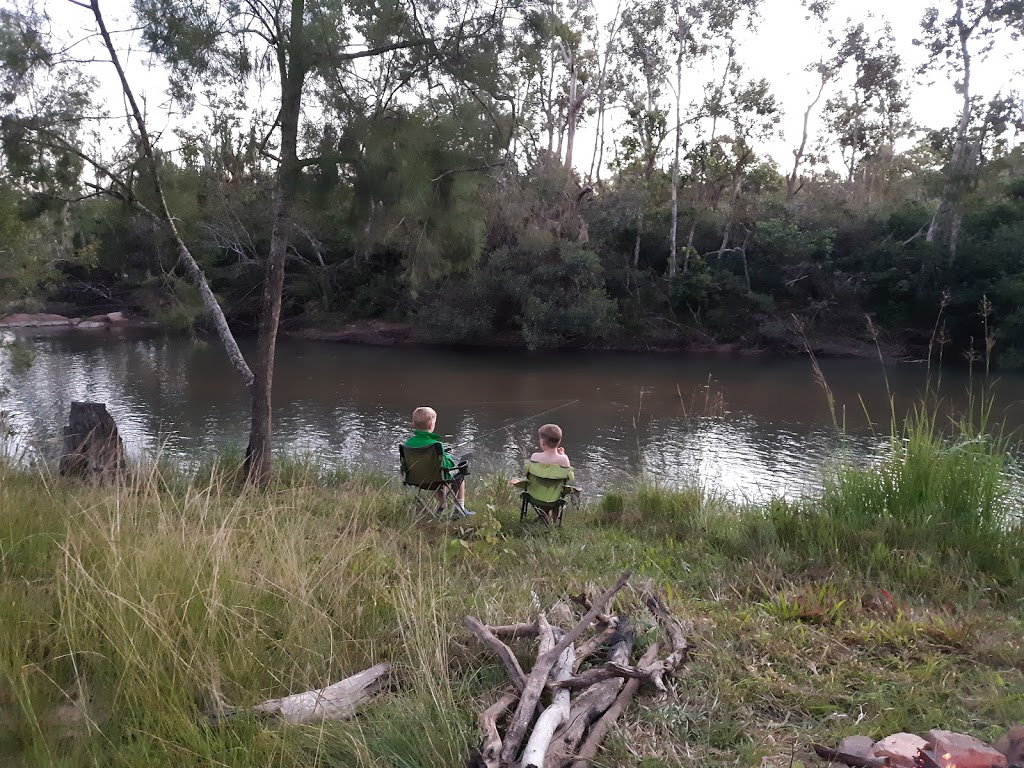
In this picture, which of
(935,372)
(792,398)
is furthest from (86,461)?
(935,372)

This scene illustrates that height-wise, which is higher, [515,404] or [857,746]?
[857,746]

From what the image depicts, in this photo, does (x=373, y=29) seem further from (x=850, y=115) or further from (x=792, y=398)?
(x=850, y=115)

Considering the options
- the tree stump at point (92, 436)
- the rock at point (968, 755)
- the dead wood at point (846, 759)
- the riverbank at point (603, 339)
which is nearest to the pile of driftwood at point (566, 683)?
the dead wood at point (846, 759)

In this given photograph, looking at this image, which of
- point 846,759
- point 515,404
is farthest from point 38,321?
point 846,759

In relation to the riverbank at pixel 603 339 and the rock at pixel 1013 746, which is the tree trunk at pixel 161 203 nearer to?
the rock at pixel 1013 746

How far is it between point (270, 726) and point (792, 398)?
666 inches

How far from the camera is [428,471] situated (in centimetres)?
569

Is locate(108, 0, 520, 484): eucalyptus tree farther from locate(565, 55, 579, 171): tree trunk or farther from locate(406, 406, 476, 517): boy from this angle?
locate(565, 55, 579, 171): tree trunk

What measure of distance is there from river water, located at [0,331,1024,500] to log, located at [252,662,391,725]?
451 centimetres

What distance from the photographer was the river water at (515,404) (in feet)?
35.4

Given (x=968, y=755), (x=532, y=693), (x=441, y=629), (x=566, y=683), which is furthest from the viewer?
(x=441, y=629)

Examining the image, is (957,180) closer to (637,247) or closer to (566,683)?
(637,247)

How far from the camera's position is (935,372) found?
2223cm

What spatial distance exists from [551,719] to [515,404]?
14207mm
